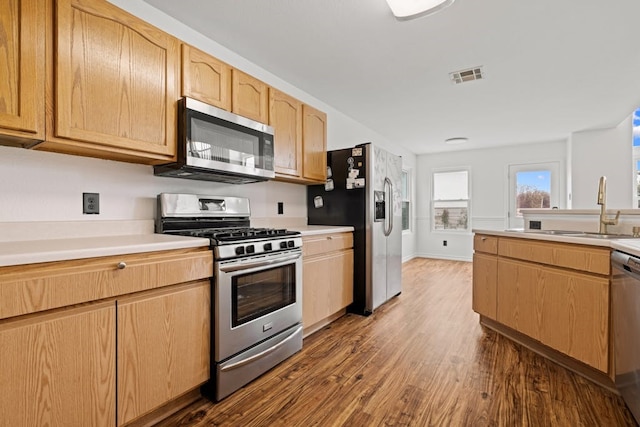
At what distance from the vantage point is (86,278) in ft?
4.11

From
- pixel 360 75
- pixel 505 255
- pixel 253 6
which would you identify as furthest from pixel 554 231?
pixel 253 6

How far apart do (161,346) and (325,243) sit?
5.02 ft

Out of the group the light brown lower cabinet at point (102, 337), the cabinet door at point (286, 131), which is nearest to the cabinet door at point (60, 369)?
the light brown lower cabinet at point (102, 337)

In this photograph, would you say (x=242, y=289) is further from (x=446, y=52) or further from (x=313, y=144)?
(x=446, y=52)

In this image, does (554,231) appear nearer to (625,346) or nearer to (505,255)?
(505,255)

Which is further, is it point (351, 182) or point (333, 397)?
point (351, 182)

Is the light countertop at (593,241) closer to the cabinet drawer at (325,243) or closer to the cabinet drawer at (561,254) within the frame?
the cabinet drawer at (561,254)

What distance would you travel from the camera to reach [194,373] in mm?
1664

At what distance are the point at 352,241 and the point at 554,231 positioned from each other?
73.3 inches

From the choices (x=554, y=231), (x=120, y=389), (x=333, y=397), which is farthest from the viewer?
(x=554, y=231)

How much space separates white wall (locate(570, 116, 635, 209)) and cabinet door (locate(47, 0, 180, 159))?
19.0 feet

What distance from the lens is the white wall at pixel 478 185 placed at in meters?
5.83

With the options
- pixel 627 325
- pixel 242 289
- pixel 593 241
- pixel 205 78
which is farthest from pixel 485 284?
pixel 205 78

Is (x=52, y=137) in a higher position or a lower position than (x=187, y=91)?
lower
